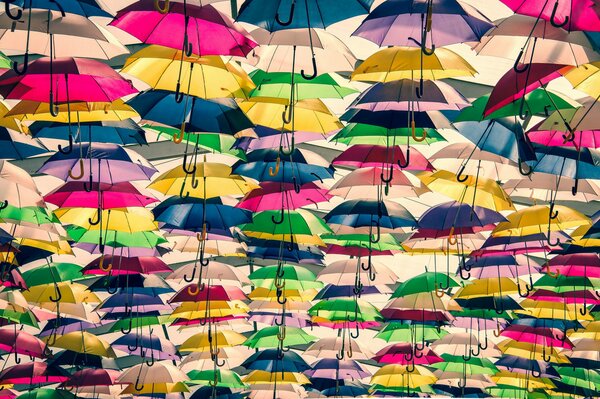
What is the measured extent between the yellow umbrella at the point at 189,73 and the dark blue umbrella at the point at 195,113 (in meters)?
0.40

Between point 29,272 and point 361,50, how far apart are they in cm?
564

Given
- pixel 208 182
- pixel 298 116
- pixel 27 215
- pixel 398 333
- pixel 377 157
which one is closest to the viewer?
pixel 298 116

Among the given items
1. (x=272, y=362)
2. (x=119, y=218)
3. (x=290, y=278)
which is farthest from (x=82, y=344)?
(x=119, y=218)

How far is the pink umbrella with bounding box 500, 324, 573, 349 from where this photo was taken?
15742mm

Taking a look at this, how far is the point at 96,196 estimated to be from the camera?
392 inches

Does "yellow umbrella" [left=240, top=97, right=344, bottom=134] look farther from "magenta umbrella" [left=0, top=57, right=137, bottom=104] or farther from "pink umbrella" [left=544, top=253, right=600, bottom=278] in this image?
"pink umbrella" [left=544, top=253, right=600, bottom=278]

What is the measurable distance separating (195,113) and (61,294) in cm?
677

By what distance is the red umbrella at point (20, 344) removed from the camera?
46.2 feet

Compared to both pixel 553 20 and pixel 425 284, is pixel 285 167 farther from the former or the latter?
pixel 553 20

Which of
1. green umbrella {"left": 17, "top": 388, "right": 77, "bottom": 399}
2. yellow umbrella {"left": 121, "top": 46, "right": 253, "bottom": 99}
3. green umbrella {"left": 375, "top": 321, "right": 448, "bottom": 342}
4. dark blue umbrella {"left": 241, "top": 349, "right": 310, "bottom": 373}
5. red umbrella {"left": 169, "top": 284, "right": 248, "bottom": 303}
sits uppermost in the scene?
yellow umbrella {"left": 121, "top": 46, "right": 253, "bottom": 99}

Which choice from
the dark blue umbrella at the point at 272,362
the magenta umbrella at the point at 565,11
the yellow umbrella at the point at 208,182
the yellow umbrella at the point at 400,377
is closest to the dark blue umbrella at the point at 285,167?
the yellow umbrella at the point at 208,182

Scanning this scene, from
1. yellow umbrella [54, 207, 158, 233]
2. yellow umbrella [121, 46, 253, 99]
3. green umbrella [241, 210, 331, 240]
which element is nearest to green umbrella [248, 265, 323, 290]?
green umbrella [241, 210, 331, 240]

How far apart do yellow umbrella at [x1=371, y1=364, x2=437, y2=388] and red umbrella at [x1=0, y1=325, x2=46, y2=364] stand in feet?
22.4

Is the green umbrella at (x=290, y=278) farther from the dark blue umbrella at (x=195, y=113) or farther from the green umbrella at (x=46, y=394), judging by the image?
the dark blue umbrella at (x=195, y=113)
